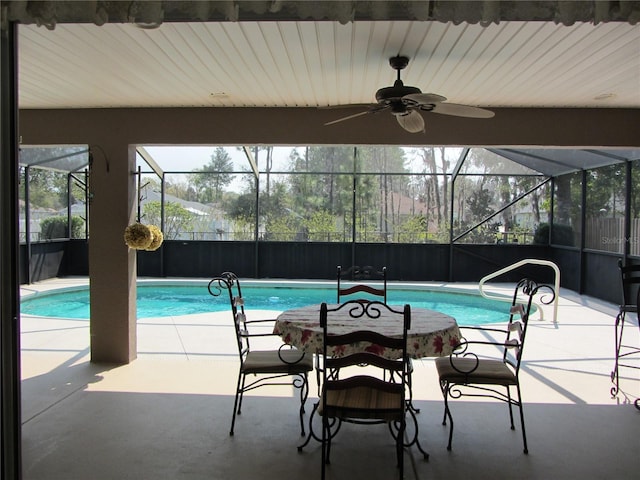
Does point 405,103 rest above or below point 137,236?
above

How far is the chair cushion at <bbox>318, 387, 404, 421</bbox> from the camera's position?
240 cm

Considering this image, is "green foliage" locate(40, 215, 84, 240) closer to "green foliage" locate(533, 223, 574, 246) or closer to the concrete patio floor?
the concrete patio floor

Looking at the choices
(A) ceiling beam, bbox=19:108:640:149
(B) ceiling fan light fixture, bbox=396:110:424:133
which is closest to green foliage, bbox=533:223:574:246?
(A) ceiling beam, bbox=19:108:640:149

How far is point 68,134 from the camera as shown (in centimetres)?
462

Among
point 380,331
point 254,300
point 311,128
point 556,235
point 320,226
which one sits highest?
point 311,128

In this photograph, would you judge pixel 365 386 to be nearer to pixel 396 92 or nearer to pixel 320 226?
pixel 396 92

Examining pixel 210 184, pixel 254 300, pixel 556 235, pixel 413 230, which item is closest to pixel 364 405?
pixel 254 300

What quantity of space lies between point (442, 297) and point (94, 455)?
7743 mm

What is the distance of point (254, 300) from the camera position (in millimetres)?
9688

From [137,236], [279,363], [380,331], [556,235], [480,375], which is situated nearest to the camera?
[380,331]

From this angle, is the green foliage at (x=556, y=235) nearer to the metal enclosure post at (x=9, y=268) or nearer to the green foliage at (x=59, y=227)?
the metal enclosure post at (x=9, y=268)

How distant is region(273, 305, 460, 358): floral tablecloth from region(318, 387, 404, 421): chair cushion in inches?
9.5

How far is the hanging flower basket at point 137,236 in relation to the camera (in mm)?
4422

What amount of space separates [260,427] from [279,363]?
43cm
